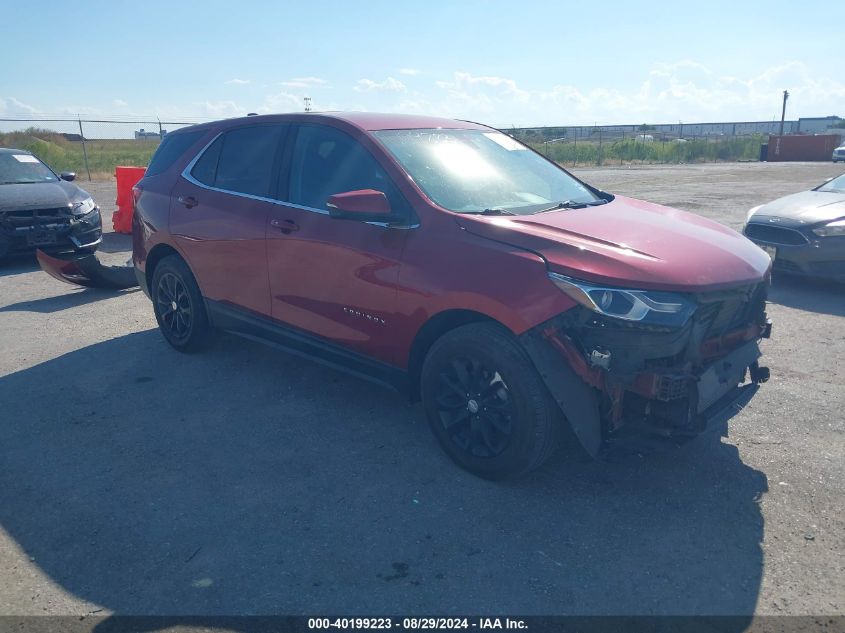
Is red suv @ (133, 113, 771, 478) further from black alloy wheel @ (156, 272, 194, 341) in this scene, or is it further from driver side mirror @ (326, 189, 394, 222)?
black alloy wheel @ (156, 272, 194, 341)

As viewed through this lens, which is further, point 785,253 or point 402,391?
point 785,253

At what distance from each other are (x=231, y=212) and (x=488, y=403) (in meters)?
2.57

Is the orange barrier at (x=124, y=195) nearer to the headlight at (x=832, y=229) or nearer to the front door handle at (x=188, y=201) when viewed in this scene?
the front door handle at (x=188, y=201)

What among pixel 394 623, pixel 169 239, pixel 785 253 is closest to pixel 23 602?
pixel 394 623

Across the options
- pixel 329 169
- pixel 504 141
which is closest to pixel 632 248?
pixel 504 141

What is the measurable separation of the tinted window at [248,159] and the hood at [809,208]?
6.04 m

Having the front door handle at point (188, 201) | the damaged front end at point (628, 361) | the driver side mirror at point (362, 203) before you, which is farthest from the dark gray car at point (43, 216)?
the damaged front end at point (628, 361)

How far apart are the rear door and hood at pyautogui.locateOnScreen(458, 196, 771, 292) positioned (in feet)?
5.91

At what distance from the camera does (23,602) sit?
9.75 feet

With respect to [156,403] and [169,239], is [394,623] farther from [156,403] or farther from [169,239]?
[169,239]

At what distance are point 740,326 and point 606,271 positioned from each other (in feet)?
3.42

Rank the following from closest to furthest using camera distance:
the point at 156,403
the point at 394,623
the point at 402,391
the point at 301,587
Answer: the point at 394,623 → the point at 301,587 → the point at 402,391 → the point at 156,403

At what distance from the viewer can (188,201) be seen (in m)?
5.64

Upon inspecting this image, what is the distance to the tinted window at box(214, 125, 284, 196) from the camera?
508 centimetres
